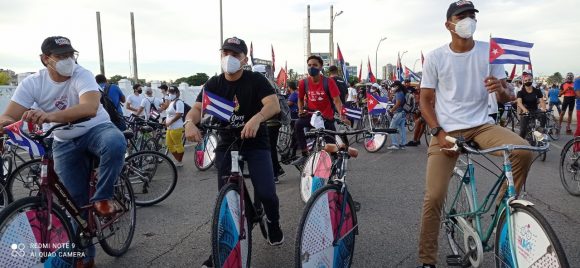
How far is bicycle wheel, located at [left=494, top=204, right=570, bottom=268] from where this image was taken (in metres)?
2.29

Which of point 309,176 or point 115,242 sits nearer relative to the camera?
point 115,242

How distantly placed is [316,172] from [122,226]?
7.05ft

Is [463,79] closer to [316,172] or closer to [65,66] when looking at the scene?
[316,172]

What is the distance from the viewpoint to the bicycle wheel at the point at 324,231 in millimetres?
2721

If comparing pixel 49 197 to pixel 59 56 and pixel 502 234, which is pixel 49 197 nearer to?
pixel 59 56

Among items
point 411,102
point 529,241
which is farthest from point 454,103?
point 411,102

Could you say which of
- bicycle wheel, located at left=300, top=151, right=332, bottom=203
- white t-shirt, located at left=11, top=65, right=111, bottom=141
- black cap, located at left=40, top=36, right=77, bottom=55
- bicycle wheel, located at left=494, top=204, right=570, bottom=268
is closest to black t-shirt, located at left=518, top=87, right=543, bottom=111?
bicycle wheel, located at left=300, top=151, right=332, bottom=203

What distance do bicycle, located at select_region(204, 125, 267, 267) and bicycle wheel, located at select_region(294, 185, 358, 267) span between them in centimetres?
52

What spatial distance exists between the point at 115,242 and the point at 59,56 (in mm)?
1763

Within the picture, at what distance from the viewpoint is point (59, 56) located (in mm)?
3209

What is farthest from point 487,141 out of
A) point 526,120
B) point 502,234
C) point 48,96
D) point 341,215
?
point 526,120

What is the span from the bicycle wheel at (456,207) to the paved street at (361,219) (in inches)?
14.3

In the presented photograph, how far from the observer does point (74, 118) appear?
3053 mm

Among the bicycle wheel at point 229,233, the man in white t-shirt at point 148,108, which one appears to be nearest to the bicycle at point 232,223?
the bicycle wheel at point 229,233
